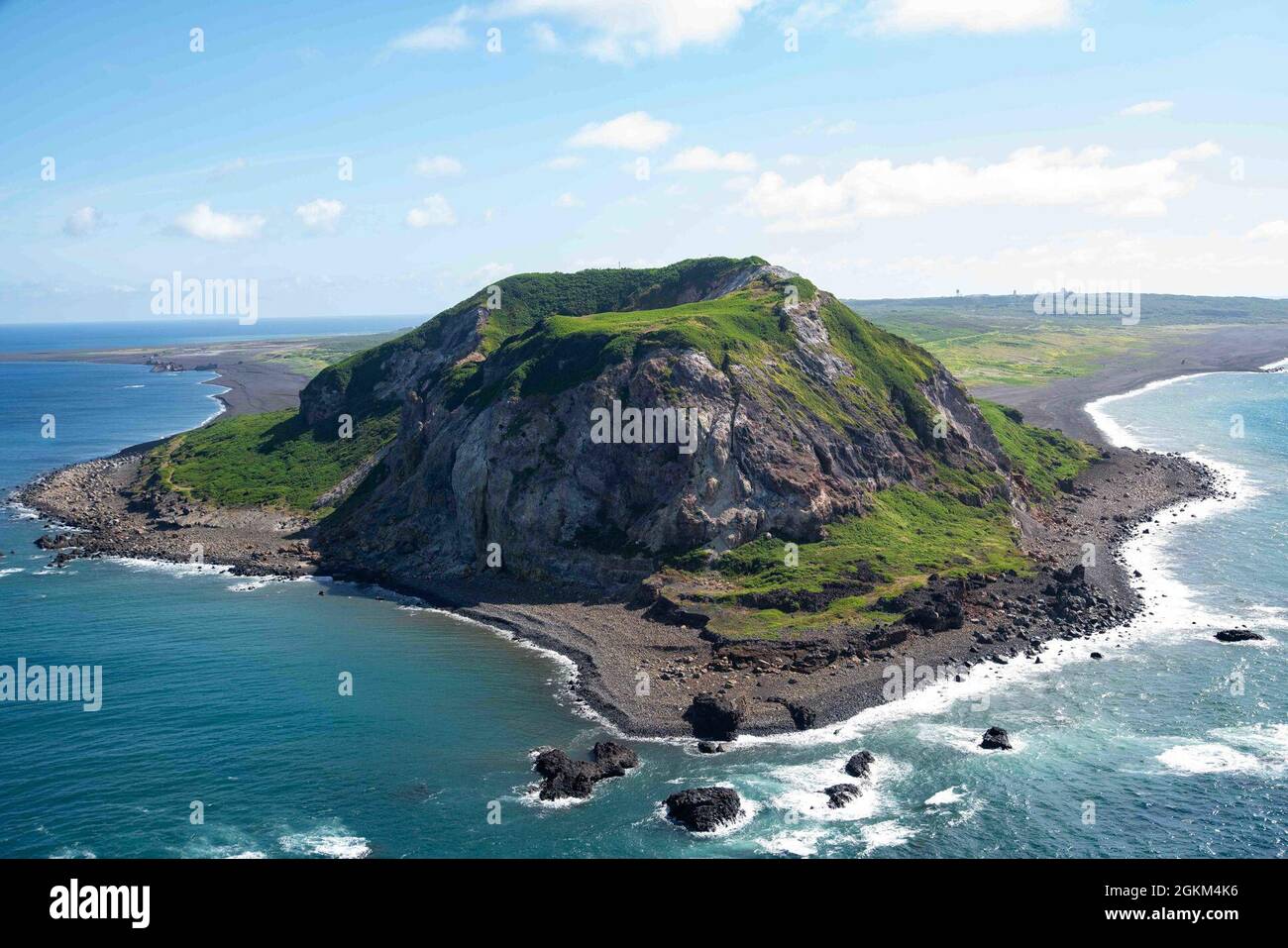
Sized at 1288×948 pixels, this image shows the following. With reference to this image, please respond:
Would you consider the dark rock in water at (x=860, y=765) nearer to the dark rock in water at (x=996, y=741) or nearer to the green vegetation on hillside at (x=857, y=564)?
the dark rock in water at (x=996, y=741)

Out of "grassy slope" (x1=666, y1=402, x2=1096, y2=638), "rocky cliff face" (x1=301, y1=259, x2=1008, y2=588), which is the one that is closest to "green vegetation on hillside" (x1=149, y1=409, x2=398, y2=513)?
"rocky cliff face" (x1=301, y1=259, x2=1008, y2=588)

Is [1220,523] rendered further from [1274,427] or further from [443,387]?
[443,387]

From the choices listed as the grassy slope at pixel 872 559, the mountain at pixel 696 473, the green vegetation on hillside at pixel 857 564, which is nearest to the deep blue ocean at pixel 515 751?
the grassy slope at pixel 872 559

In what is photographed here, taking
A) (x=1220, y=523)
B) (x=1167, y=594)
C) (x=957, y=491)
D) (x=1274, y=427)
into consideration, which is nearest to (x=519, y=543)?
(x=957, y=491)

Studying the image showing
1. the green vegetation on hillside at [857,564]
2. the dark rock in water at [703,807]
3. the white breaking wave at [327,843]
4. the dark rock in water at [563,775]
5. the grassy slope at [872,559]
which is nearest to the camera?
the white breaking wave at [327,843]

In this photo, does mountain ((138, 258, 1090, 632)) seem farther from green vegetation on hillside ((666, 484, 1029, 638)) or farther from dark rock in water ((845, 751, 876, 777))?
dark rock in water ((845, 751, 876, 777))

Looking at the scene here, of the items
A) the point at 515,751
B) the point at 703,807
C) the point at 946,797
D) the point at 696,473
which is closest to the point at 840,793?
the point at 946,797
